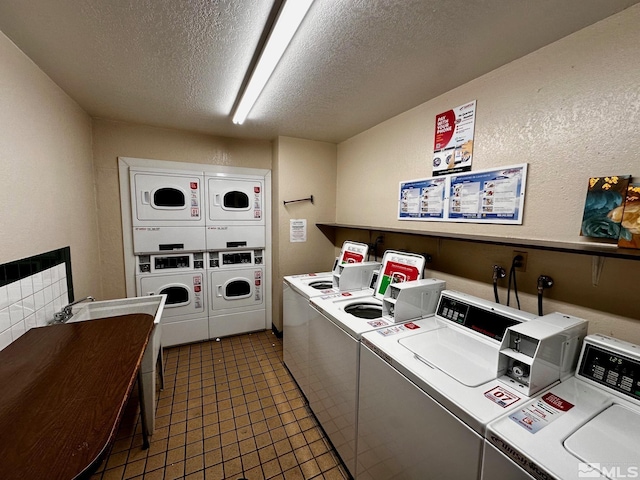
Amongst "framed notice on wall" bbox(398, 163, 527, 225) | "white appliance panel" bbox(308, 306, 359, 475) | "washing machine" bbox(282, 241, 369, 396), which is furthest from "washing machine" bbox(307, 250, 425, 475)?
"framed notice on wall" bbox(398, 163, 527, 225)

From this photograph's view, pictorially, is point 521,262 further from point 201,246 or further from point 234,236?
point 201,246

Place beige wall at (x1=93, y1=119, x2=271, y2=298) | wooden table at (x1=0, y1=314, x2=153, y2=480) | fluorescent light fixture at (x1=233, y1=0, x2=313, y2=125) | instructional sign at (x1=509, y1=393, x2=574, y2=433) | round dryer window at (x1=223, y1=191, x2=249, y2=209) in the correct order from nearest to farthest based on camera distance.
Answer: wooden table at (x1=0, y1=314, x2=153, y2=480), instructional sign at (x1=509, y1=393, x2=574, y2=433), fluorescent light fixture at (x1=233, y1=0, x2=313, y2=125), beige wall at (x1=93, y1=119, x2=271, y2=298), round dryer window at (x1=223, y1=191, x2=249, y2=209)

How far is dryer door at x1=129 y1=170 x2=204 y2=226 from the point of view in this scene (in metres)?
2.70

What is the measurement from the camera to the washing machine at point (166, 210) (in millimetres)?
2707

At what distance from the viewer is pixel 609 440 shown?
81 centimetres

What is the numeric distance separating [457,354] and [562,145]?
3.90ft

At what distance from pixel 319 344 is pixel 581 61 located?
7.08 feet

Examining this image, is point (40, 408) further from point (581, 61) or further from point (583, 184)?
point (581, 61)

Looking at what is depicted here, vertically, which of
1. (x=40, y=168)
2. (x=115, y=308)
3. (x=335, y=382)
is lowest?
(x=335, y=382)

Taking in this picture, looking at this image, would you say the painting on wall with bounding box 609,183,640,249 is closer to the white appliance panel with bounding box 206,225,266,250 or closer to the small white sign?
the small white sign

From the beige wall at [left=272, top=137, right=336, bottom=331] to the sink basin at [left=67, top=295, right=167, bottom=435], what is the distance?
4.47 feet

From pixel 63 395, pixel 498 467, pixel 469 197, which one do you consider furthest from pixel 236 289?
pixel 498 467

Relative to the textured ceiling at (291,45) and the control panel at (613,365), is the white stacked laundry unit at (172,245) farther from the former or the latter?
the control panel at (613,365)

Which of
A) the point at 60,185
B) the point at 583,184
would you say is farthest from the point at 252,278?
the point at 583,184
